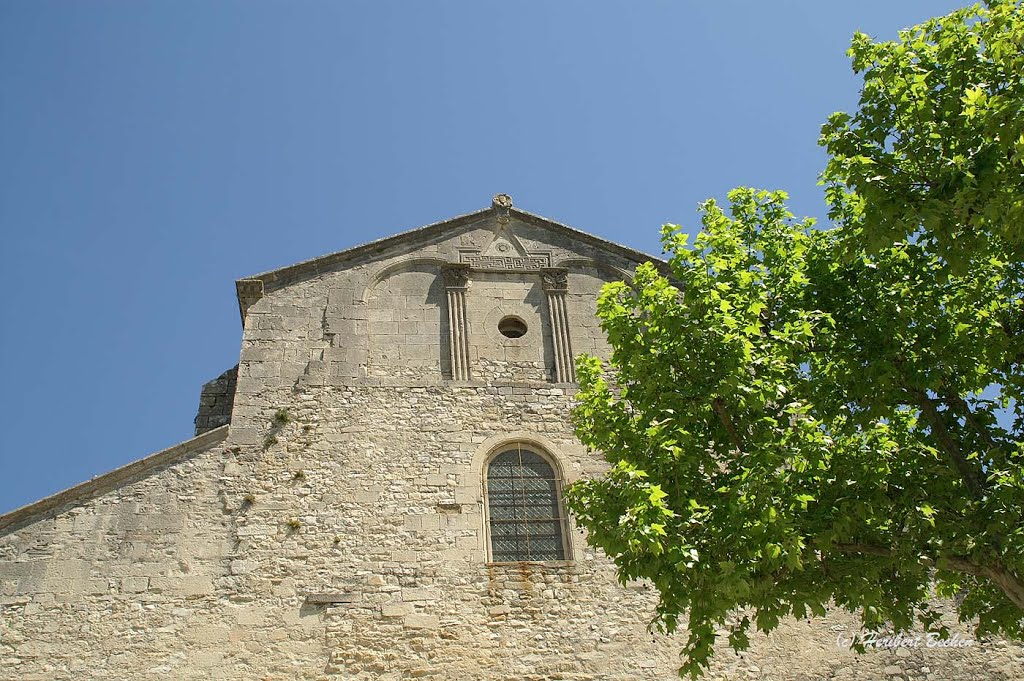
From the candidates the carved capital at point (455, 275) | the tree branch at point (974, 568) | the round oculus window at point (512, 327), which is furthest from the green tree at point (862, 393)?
the carved capital at point (455, 275)

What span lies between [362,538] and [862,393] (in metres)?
6.29

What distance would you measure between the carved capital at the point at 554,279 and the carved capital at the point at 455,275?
1.19 meters

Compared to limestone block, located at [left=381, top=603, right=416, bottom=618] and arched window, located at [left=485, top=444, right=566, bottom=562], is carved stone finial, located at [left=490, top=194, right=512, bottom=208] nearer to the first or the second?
arched window, located at [left=485, top=444, right=566, bottom=562]

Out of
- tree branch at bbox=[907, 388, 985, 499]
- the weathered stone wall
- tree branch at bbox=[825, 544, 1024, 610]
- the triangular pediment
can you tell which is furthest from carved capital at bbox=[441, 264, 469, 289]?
tree branch at bbox=[825, 544, 1024, 610]

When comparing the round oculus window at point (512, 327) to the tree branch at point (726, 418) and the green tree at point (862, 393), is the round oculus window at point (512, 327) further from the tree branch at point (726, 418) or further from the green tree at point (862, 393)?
the tree branch at point (726, 418)

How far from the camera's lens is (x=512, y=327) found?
14.4m

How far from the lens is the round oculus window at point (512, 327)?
14.4 metres

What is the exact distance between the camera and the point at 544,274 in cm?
1491

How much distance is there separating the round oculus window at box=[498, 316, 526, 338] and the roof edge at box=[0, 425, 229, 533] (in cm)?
421

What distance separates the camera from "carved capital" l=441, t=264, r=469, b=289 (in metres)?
14.6

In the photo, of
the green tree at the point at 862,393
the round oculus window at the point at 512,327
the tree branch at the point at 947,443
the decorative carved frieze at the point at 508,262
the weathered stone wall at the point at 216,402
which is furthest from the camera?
the decorative carved frieze at the point at 508,262

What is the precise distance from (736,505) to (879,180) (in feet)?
9.51

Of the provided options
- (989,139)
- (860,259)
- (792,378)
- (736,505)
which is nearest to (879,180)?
(989,139)

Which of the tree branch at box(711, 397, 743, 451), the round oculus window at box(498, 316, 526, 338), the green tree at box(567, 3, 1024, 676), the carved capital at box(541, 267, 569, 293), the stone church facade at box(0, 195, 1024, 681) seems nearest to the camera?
the green tree at box(567, 3, 1024, 676)
